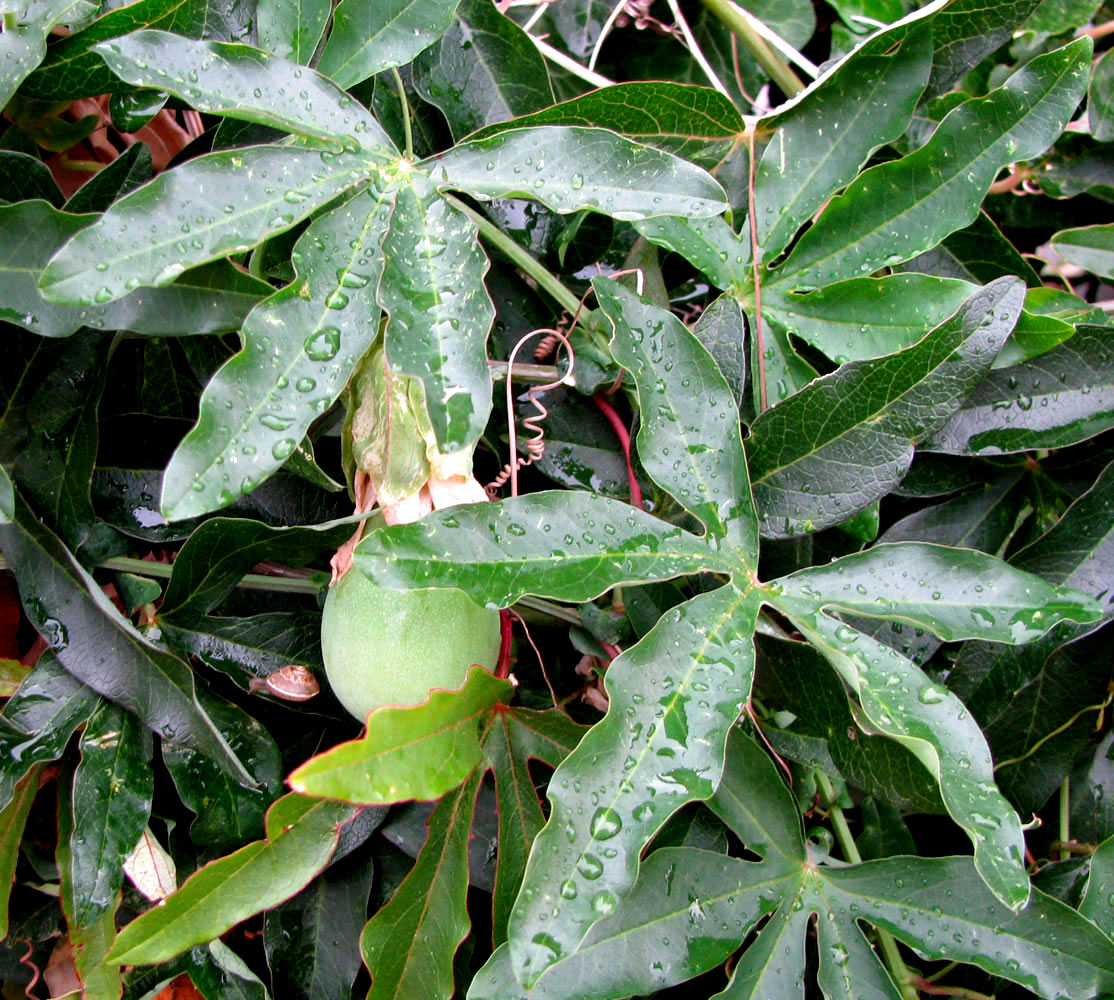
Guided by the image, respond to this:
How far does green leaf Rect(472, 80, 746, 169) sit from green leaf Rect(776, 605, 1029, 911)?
1.42 feet

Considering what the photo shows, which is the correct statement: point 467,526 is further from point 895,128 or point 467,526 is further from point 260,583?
point 895,128

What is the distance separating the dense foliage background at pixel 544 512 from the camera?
603 millimetres

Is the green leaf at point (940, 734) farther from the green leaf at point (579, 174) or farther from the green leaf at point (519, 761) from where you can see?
the green leaf at point (579, 174)

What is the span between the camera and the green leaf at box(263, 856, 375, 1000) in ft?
2.58

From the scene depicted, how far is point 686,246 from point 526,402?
7.7 inches

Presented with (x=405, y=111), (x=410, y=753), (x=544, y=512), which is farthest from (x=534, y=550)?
(x=405, y=111)

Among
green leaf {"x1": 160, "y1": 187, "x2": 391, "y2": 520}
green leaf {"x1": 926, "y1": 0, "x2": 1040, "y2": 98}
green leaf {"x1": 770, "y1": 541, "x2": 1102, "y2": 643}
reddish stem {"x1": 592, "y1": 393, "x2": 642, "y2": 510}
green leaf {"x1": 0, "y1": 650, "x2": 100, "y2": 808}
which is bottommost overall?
green leaf {"x1": 0, "y1": 650, "x2": 100, "y2": 808}

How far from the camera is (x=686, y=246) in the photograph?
0.79 m

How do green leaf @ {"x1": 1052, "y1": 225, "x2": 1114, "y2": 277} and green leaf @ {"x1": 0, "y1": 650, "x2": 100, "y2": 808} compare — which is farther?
green leaf @ {"x1": 1052, "y1": 225, "x2": 1114, "y2": 277}

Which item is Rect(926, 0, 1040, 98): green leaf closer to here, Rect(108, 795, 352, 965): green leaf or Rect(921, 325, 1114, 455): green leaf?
Rect(921, 325, 1114, 455): green leaf

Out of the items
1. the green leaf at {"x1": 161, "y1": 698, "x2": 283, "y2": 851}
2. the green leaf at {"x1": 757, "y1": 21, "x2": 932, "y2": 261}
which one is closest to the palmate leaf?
the green leaf at {"x1": 161, "y1": 698, "x2": 283, "y2": 851}

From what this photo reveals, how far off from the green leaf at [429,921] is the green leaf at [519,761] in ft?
0.09

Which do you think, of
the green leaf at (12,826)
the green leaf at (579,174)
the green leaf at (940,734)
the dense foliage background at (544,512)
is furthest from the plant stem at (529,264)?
the green leaf at (12,826)

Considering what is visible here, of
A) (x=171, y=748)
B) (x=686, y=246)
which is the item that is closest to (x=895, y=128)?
(x=686, y=246)
